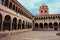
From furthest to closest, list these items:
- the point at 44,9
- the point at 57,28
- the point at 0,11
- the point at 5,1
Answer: the point at 44,9, the point at 57,28, the point at 5,1, the point at 0,11

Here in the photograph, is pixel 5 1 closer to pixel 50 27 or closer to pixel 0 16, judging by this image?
pixel 0 16

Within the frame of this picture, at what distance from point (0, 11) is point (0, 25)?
2.91 meters

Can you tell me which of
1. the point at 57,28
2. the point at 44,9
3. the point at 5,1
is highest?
the point at 44,9

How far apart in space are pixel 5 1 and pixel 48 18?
95.9ft

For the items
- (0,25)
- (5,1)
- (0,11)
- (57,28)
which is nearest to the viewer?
(0,11)

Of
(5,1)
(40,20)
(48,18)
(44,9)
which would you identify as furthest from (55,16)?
(5,1)

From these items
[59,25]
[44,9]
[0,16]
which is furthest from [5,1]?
[44,9]

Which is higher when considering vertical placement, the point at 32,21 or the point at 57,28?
the point at 32,21

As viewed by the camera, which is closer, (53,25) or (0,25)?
(0,25)

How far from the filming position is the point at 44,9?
194 feet

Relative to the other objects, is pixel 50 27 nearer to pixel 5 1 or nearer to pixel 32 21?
→ pixel 32 21

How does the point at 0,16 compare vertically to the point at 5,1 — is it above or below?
below

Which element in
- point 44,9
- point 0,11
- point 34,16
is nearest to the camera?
point 0,11

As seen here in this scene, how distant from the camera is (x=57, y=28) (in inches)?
1753
